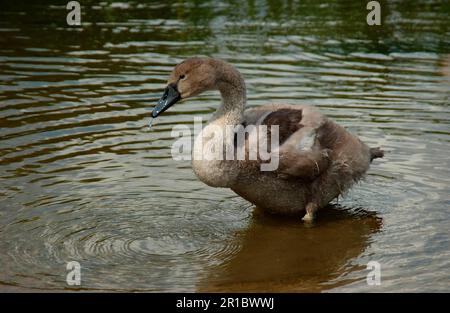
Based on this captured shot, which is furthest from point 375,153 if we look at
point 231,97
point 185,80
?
point 185,80

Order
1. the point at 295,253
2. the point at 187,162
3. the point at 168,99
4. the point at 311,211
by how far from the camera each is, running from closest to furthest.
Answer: the point at 295,253 < the point at 168,99 < the point at 311,211 < the point at 187,162

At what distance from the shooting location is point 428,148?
10391 mm

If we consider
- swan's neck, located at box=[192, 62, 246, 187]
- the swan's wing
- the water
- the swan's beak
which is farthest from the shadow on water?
the swan's beak

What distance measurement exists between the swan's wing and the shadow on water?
556 millimetres

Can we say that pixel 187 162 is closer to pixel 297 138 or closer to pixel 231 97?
pixel 231 97

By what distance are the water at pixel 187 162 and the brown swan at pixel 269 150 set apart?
36 centimetres

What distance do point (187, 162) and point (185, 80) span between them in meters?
2.21

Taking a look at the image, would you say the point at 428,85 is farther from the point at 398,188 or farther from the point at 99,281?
the point at 99,281

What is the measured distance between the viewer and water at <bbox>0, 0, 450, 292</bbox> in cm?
755

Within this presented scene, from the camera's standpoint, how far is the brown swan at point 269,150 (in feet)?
26.4

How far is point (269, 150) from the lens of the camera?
816 cm

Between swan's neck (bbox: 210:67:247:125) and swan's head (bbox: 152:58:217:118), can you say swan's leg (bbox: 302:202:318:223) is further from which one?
swan's head (bbox: 152:58:217:118)

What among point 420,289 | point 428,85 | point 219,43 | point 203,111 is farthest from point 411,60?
point 420,289

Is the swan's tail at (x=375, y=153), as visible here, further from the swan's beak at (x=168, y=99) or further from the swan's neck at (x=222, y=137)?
the swan's beak at (x=168, y=99)
